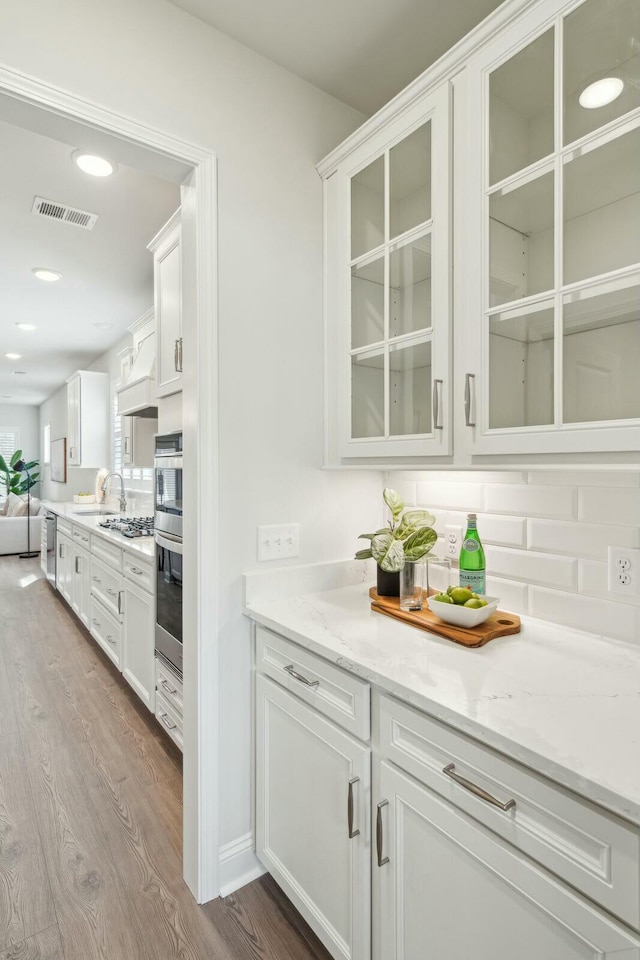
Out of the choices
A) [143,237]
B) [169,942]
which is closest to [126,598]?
[169,942]

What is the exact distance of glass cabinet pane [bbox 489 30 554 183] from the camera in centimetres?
117

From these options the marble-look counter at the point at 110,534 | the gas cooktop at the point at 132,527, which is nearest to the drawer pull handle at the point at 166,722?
the marble-look counter at the point at 110,534

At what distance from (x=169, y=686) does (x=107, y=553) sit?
1238 millimetres

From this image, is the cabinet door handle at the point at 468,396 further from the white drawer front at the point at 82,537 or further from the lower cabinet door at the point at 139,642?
the white drawer front at the point at 82,537

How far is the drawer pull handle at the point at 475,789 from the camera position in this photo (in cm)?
87

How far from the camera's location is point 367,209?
167 cm

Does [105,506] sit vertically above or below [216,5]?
below

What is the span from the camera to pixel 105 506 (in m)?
5.72

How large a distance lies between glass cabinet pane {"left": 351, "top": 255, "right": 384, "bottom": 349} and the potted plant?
1.75ft

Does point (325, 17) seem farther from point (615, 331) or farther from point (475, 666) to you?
point (475, 666)

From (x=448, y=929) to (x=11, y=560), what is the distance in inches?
313

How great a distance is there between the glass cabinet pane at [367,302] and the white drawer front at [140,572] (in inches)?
59.9

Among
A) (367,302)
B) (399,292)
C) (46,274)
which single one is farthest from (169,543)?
(46,274)

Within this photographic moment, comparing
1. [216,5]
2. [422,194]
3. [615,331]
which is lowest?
[615,331]
